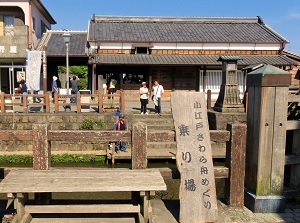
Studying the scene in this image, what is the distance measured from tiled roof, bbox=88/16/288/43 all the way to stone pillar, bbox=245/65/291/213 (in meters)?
16.8

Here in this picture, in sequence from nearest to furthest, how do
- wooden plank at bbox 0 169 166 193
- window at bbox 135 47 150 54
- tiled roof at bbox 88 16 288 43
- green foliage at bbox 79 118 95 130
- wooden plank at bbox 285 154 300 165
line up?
wooden plank at bbox 0 169 166 193, wooden plank at bbox 285 154 300 165, green foliage at bbox 79 118 95 130, window at bbox 135 47 150 54, tiled roof at bbox 88 16 288 43

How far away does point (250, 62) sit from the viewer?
19.2 meters

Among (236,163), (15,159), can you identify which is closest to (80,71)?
(15,159)

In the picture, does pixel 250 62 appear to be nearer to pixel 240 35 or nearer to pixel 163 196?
pixel 240 35

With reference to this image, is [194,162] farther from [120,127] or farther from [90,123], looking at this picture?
[90,123]

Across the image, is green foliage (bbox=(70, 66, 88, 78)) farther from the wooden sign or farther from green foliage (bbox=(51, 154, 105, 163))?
the wooden sign

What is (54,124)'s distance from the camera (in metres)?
12.3

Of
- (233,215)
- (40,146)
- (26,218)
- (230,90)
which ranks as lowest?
(233,215)

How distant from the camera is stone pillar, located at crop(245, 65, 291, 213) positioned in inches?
154

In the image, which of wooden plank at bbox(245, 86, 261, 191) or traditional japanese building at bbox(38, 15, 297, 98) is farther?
traditional japanese building at bbox(38, 15, 297, 98)

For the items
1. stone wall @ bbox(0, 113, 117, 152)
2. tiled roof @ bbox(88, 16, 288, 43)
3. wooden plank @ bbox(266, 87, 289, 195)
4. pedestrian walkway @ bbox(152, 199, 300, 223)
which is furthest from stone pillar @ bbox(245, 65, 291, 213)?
tiled roof @ bbox(88, 16, 288, 43)

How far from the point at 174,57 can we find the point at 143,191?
1705 centimetres

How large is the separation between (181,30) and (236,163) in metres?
19.4

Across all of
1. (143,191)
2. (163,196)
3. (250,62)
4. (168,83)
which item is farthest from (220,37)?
(143,191)
